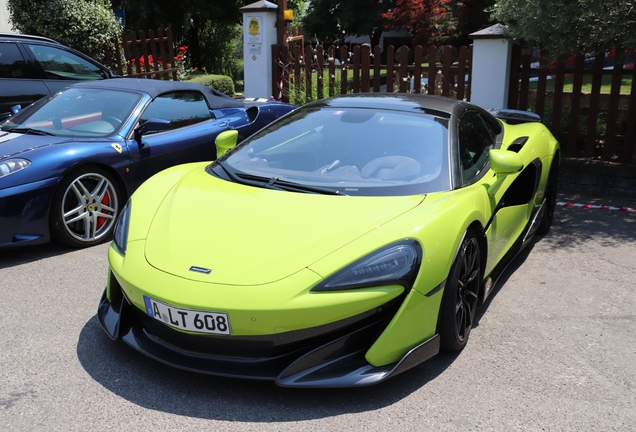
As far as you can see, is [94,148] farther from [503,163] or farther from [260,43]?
[260,43]

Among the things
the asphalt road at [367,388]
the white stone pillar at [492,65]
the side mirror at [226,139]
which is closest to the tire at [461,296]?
the asphalt road at [367,388]

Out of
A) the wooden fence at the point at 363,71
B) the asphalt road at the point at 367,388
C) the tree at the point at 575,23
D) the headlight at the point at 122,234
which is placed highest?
the tree at the point at 575,23

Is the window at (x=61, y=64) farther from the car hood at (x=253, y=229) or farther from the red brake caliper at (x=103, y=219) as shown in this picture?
the car hood at (x=253, y=229)

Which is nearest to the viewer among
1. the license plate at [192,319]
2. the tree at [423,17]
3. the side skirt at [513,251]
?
the license plate at [192,319]

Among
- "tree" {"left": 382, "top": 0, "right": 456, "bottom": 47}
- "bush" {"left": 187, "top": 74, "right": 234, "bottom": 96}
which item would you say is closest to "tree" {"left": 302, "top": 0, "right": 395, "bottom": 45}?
"tree" {"left": 382, "top": 0, "right": 456, "bottom": 47}

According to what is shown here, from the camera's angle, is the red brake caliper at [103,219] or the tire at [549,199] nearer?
the red brake caliper at [103,219]

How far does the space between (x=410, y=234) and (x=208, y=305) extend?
974 mm

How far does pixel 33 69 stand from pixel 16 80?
0.25m

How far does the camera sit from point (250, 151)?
4117 millimetres

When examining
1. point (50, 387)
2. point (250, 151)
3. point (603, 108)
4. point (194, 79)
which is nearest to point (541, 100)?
point (603, 108)

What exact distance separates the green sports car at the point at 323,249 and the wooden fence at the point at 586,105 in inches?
141

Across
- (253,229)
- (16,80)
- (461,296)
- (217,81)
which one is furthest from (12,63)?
(217,81)

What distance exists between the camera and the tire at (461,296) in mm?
3033

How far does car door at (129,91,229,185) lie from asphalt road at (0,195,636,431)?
4.97 feet
